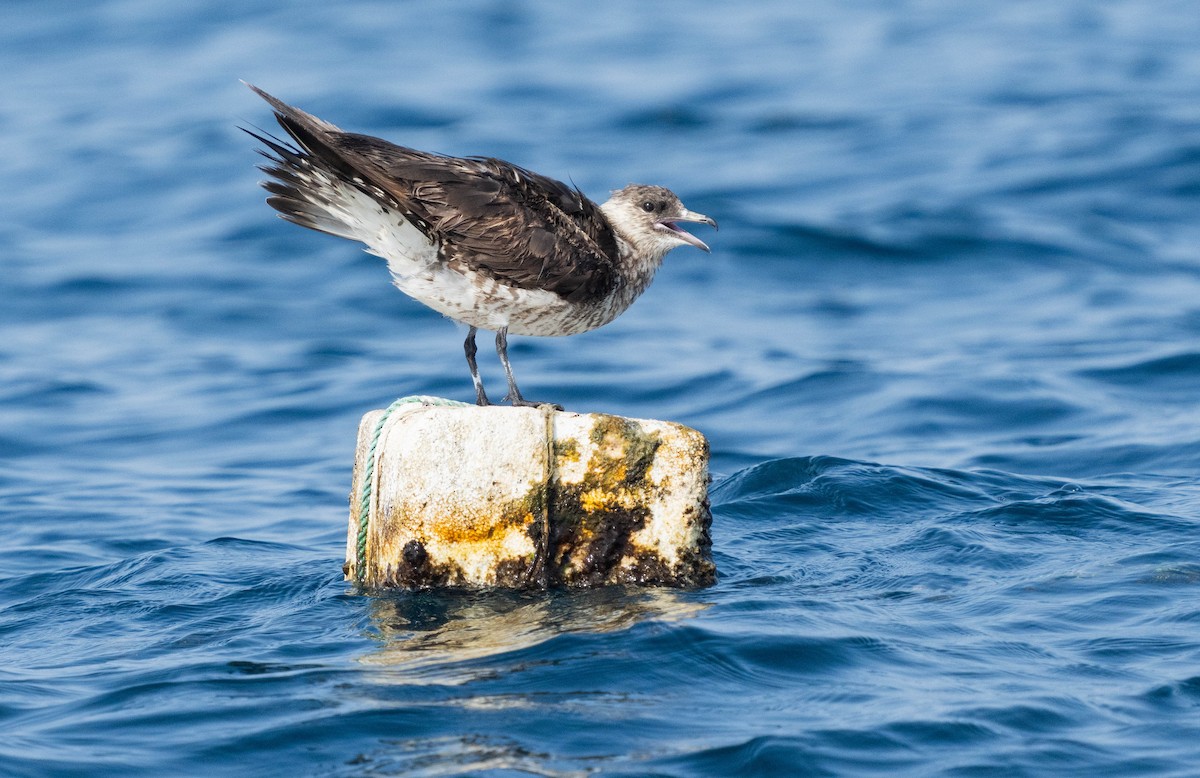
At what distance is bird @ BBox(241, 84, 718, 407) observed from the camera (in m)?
7.60

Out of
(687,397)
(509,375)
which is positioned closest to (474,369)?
(509,375)

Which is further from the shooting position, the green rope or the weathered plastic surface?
the green rope

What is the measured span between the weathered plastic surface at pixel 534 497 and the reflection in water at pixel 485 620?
3.2 inches

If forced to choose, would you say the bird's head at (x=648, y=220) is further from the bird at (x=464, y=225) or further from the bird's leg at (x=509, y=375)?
the bird's leg at (x=509, y=375)

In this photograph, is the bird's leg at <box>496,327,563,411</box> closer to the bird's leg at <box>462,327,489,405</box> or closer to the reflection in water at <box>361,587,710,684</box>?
the bird's leg at <box>462,327,489,405</box>

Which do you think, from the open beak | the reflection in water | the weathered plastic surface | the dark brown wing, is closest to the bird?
the dark brown wing

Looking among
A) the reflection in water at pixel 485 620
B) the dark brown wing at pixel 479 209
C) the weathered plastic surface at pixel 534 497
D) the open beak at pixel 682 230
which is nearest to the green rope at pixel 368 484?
the weathered plastic surface at pixel 534 497

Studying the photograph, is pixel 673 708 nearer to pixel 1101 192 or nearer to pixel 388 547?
pixel 388 547

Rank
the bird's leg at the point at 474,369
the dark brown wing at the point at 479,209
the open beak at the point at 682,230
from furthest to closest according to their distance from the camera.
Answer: the open beak at the point at 682,230 → the bird's leg at the point at 474,369 → the dark brown wing at the point at 479,209

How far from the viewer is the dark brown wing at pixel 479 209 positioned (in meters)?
7.54

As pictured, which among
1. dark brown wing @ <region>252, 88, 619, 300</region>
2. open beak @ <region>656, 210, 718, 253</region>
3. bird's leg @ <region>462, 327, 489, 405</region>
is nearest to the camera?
dark brown wing @ <region>252, 88, 619, 300</region>

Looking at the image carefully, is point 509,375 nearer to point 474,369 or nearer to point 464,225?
point 474,369

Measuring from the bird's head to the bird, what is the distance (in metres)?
0.19

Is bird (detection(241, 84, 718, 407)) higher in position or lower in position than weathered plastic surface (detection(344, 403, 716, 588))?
higher
